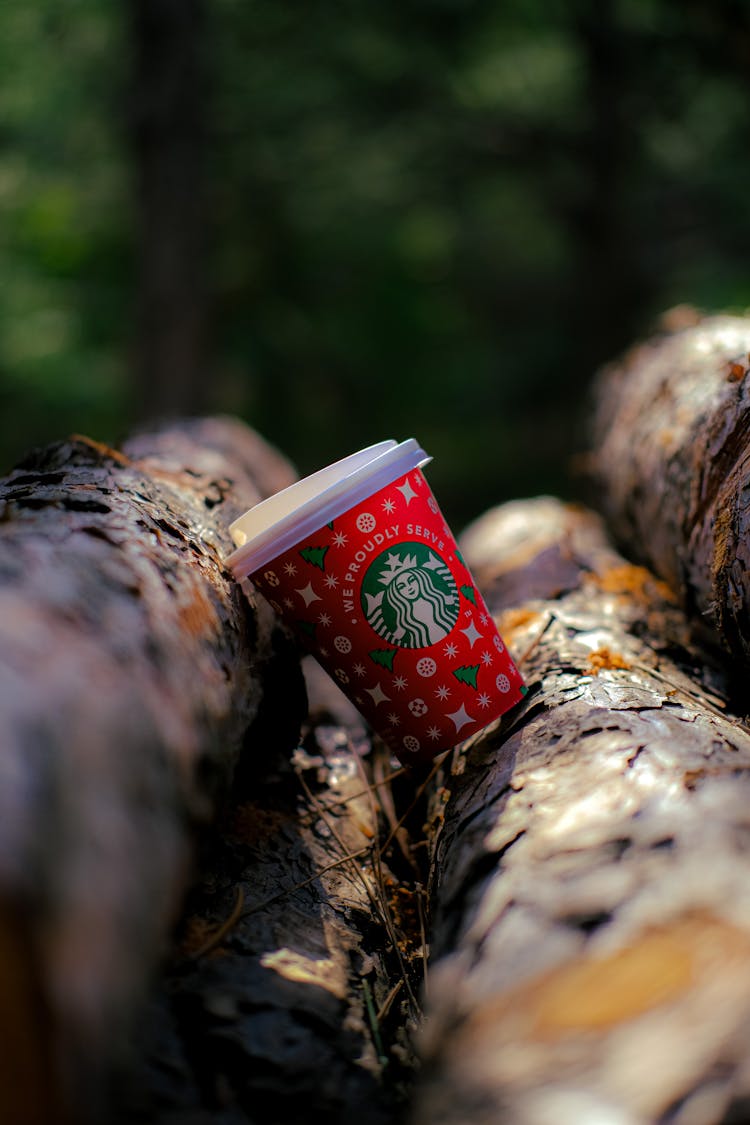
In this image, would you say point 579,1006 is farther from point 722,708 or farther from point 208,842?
point 722,708

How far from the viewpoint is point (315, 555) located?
1.56 metres

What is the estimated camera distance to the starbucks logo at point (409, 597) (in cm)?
159

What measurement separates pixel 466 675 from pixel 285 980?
0.64 meters

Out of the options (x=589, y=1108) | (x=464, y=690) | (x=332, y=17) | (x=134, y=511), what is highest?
(x=332, y=17)

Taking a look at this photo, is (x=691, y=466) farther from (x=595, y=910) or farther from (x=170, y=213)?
(x=170, y=213)

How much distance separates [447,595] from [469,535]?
1762mm

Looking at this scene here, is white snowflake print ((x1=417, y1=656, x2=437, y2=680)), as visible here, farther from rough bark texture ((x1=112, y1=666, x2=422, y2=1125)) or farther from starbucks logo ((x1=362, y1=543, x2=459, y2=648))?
rough bark texture ((x1=112, y1=666, x2=422, y2=1125))

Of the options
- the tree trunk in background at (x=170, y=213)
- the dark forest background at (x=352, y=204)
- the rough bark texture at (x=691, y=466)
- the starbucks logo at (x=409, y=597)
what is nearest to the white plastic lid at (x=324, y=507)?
the starbucks logo at (x=409, y=597)

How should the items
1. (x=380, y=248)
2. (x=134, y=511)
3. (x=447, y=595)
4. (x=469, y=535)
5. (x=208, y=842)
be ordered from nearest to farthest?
(x=208, y=842)
(x=134, y=511)
(x=447, y=595)
(x=469, y=535)
(x=380, y=248)

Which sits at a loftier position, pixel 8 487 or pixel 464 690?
pixel 8 487

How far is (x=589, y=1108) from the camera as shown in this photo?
2.80 ft

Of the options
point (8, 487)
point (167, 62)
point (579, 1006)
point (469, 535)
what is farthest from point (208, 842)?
point (167, 62)

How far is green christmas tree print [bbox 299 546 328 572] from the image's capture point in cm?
156

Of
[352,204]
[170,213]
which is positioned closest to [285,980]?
[170,213]
